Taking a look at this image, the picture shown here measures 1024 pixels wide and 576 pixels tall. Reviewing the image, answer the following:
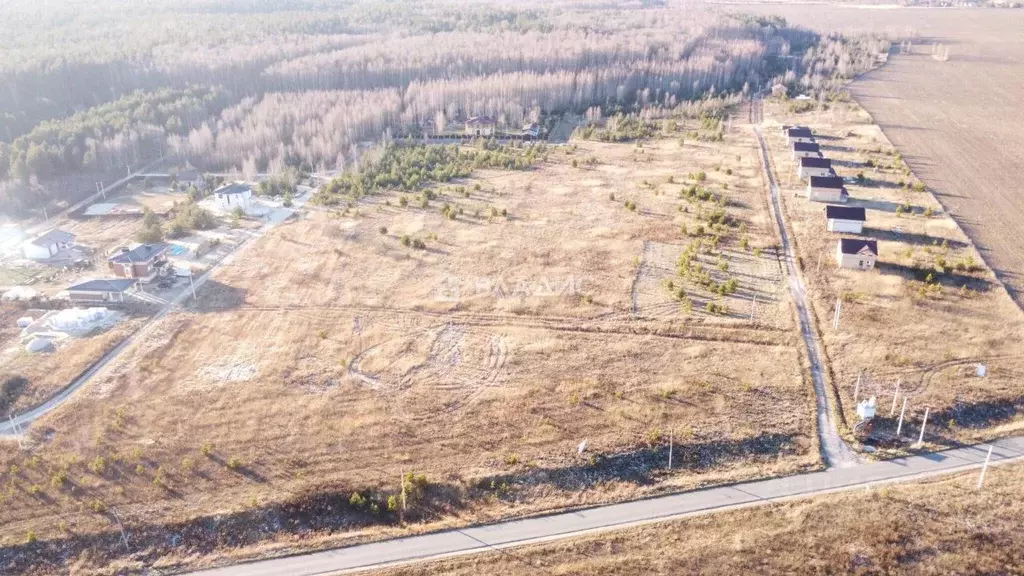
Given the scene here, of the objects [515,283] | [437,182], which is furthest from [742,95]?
[515,283]

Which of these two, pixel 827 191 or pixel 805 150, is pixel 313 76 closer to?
pixel 805 150

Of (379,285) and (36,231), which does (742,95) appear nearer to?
(379,285)

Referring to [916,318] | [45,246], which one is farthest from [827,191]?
[45,246]

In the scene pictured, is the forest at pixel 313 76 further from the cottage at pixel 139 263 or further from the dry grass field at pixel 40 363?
the dry grass field at pixel 40 363

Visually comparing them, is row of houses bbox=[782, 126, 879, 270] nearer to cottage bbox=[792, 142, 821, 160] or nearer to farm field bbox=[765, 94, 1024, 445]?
cottage bbox=[792, 142, 821, 160]

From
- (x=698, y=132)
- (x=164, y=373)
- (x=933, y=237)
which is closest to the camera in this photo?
(x=164, y=373)

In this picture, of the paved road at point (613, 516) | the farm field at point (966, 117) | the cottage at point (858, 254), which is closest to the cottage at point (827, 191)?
the farm field at point (966, 117)
